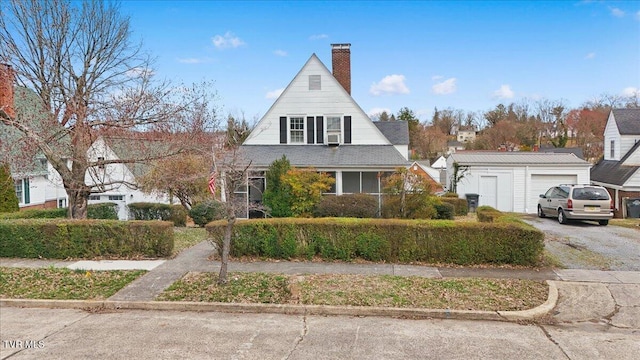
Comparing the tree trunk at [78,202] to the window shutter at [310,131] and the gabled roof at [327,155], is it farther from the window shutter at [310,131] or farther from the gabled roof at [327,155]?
the window shutter at [310,131]

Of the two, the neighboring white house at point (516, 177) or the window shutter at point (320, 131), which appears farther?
the neighboring white house at point (516, 177)

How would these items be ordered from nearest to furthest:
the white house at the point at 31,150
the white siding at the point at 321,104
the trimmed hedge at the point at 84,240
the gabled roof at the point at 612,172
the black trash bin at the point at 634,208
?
the trimmed hedge at the point at 84,240 → the white house at the point at 31,150 → the white siding at the point at 321,104 → the black trash bin at the point at 634,208 → the gabled roof at the point at 612,172

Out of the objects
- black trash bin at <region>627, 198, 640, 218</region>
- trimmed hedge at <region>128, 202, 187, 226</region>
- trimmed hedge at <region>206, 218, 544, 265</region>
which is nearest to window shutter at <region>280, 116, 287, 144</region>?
trimmed hedge at <region>128, 202, 187, 226</region>

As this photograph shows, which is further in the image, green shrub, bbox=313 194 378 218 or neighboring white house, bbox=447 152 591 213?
neighboring white house, bbox=447 152 591 213

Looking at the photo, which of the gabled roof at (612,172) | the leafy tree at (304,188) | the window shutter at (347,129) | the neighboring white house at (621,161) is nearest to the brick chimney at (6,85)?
the leafy tree at (304,188)

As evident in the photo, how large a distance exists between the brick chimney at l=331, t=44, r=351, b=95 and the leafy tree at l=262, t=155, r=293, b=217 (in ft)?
24.6

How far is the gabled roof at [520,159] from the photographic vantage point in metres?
22.4

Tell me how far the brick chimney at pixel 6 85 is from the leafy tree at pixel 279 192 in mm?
9281

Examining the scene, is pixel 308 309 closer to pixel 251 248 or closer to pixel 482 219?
pixel 251 248

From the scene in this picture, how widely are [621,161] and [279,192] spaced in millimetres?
23722

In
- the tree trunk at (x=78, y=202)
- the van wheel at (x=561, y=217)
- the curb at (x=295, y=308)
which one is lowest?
the curb at (x=295, y=308)

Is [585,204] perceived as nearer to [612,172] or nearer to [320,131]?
[320,131]

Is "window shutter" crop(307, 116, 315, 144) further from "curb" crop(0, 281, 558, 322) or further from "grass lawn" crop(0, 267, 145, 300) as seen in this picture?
"curb" crop(0, 281, 558, 322)

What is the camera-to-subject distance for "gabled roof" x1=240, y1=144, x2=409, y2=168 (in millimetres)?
19184
